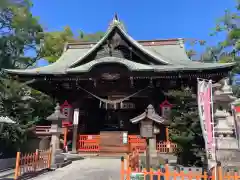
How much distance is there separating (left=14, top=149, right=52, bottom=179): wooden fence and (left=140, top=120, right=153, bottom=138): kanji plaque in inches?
167

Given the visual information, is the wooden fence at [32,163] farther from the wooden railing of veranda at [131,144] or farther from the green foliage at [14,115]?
the wooden railing of veranda at [131,144]

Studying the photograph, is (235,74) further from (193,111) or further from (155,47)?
(193,111)

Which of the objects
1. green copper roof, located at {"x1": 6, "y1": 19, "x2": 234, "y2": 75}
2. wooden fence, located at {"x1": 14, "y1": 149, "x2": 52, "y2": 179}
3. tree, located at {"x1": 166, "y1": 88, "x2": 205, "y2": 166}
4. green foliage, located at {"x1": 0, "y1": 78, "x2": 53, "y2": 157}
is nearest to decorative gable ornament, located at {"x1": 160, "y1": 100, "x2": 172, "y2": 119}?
green copper roof, located at {"x1": 6, "y1": 19, "x2": 234, "y2": 75}

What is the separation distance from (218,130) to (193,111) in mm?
1798

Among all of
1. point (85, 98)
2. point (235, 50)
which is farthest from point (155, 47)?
point (235, 50)

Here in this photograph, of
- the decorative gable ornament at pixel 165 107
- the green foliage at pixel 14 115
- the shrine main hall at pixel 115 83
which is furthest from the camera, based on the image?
the decorative gable ornament at pixel 165 107

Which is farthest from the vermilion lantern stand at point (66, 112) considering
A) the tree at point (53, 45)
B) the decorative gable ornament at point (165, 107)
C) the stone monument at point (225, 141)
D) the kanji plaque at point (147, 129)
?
the tree at point (53, 45)

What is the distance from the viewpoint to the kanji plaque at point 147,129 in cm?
636

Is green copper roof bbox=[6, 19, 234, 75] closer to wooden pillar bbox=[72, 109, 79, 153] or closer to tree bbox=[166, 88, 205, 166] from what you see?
wooden pillar bbox=[72, 109, 79, 153]

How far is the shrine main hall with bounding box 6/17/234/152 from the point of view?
12.9 metres

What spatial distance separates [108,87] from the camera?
14.7 metres

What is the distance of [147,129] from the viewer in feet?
21.0

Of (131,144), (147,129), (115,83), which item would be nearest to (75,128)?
(131,144)

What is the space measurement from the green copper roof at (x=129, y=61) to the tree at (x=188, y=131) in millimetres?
3889
